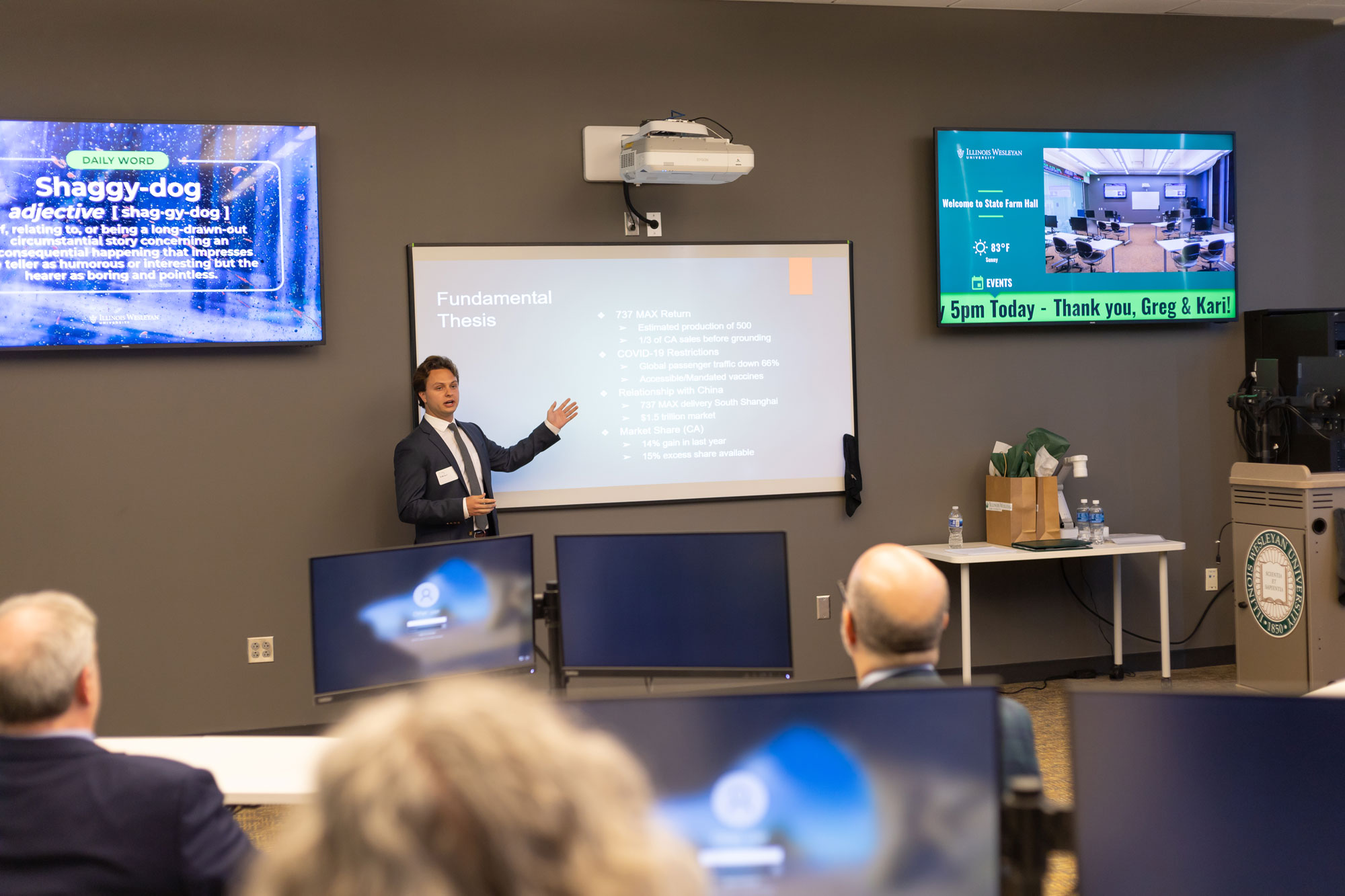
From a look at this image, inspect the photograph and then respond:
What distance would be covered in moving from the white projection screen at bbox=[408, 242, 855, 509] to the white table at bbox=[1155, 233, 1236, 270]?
62.7 inches

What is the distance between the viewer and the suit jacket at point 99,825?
4.94 ft

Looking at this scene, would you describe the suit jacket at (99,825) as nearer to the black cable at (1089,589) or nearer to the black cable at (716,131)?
the black cable at (716,131)

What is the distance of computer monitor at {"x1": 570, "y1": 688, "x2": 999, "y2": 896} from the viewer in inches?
47.3

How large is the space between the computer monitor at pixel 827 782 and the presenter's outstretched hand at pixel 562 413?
3.29 meters

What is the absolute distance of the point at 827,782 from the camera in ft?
3.95

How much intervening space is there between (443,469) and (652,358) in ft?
3.55

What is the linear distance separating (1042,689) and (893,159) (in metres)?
2.60

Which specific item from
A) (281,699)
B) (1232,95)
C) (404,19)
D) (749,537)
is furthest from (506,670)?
(1232,95)

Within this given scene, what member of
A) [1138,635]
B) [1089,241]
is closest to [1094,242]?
[1089,241]

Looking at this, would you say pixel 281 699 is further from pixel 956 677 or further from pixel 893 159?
pixel 893 159

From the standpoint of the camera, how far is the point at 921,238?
4.96 meters

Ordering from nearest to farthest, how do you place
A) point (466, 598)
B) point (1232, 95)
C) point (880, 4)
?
point (466, 598) < point (880, 4) < point (1232, 95)

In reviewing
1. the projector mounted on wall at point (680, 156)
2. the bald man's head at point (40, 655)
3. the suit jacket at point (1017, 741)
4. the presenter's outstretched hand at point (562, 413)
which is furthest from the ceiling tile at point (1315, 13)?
the bald man's head at point (40, 655)

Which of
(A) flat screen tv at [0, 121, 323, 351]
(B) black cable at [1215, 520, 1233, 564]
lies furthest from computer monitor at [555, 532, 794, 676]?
(B) black cable at [1215, 520, 1233, 564]
